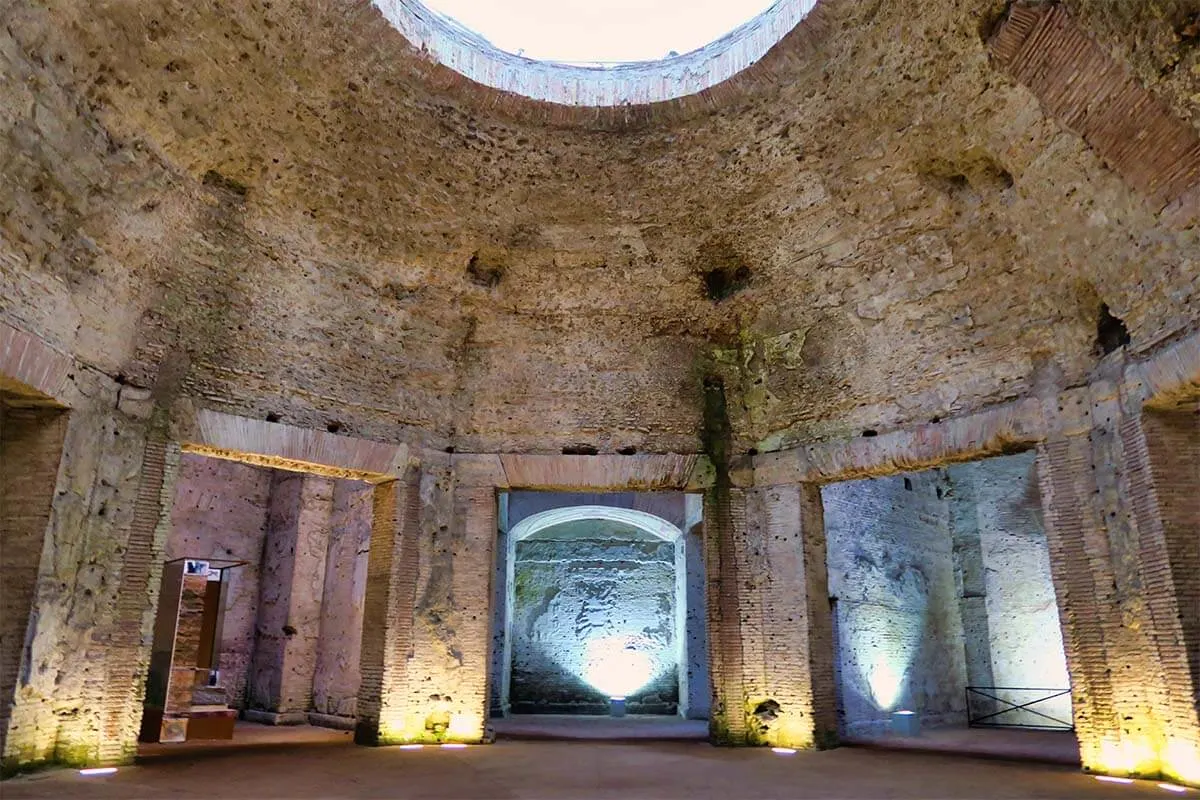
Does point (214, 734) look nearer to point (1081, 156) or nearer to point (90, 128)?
point (90, 128)

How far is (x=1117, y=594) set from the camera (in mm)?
6031

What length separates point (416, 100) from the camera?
689 centimetres

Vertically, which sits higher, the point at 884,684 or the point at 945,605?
the point at 945,605

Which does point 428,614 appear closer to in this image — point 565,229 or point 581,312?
point 581,312

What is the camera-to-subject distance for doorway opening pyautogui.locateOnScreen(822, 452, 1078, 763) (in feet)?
31.9

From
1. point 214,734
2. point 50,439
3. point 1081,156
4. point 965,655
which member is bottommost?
point 214,734

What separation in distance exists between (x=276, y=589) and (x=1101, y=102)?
35.1 ft

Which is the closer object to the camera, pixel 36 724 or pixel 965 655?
pixel 36 724

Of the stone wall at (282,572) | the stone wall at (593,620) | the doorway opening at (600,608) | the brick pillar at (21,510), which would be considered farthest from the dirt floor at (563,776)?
the stone wall at (593,620)

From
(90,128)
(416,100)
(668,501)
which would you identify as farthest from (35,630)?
(668,501)

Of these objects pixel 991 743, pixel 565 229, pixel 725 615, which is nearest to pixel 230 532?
pixel 565 229

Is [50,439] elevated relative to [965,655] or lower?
elevated

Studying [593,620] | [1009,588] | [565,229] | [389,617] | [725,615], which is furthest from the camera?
[593,620]

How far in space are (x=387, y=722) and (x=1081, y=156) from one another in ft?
24.6
